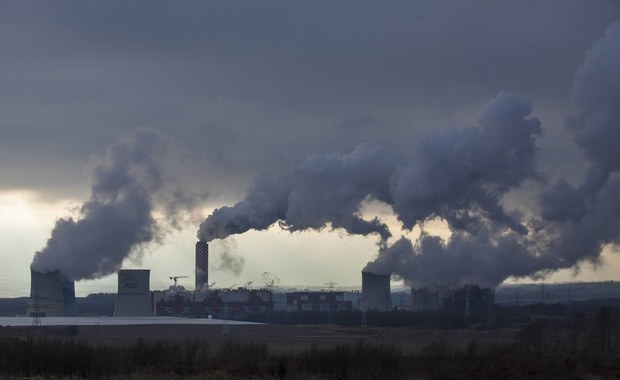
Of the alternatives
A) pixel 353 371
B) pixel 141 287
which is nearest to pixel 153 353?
pixel 353 371

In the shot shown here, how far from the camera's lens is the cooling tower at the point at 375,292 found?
143250mm

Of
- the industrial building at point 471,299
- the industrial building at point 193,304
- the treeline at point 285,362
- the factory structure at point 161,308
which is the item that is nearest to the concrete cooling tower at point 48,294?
the factory structure at point 161,308

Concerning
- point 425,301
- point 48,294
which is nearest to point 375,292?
point 425,301

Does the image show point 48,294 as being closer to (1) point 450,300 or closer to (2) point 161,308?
(2) point 161,308

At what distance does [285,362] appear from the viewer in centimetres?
6247

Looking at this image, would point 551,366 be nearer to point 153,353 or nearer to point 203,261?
point 153,353

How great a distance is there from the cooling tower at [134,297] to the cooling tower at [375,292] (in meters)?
30.8

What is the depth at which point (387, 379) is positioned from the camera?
5778 cm

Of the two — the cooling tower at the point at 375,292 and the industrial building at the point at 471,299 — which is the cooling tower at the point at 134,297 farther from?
the industrial building at the point at 471,299

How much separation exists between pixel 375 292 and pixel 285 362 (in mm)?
82954

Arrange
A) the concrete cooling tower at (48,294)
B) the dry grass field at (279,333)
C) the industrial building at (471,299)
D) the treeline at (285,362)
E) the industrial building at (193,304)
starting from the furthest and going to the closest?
the industrial building at (193,304), the industrial building at (471,299), the concrete cooling tower at (48,294), the dry grass field at (279,333), the treeline at (285,362)

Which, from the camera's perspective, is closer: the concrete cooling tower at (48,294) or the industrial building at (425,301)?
the concrete cooling tower at (48,294)

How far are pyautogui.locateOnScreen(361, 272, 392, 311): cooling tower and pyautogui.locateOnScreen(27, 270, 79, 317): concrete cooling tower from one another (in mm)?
42595

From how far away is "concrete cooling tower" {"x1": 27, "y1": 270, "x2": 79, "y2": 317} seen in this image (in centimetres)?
14138
